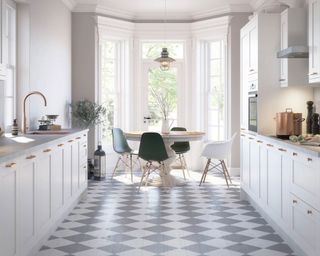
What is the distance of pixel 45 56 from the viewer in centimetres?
681

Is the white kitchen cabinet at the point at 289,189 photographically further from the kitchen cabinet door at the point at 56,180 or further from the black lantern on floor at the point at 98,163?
the black lantern on floor at the point at 98,163

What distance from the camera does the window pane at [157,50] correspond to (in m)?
9.96

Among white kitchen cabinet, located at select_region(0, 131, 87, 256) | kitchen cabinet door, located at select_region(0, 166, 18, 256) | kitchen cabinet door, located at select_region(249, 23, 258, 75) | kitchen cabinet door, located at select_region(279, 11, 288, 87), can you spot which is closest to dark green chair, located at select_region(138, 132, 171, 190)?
white kitchen cabinet, located at select_region(0, 131, 87, 256)

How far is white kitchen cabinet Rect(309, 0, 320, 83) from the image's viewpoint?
16.3ft

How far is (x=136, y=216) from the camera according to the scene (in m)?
5.71

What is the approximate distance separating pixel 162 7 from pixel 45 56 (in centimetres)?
312

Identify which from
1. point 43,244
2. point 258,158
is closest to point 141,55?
point 258,158

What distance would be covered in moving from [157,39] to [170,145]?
8.14 feet

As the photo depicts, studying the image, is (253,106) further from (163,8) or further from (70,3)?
(70,3)

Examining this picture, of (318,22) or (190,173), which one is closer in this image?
(318,22)

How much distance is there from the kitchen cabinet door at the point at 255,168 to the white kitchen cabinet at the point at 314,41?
107 centimetres

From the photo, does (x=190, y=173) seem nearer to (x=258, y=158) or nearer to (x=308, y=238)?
(x=258, y=158)

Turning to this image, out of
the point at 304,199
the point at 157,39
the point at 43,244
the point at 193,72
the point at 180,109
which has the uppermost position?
the point at 157,39

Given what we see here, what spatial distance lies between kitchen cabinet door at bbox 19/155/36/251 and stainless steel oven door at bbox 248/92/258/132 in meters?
2.98
